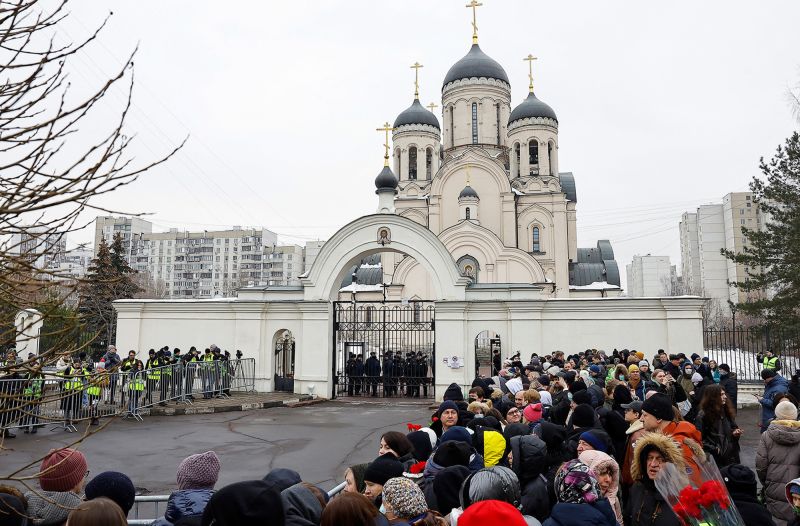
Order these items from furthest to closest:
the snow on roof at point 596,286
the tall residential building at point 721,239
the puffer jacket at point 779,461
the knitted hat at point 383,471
A: 1. the tall residential building at point 721,239
2. the snow on roof at point 596,286
3. the puffer jacket at point 779,461
4. the knitted hat at point 383,471

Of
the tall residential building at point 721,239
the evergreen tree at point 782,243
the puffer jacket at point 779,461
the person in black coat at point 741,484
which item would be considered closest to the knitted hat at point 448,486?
the person in black coat at point 741,484

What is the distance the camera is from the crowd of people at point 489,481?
283cm

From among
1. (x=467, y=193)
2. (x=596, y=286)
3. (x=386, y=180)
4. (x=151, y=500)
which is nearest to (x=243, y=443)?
(x=151, y=500)

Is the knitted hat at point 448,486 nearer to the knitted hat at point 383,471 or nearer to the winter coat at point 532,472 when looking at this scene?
the knitted hat at point 383,471

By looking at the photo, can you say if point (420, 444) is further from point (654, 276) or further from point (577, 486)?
point (654, 276)

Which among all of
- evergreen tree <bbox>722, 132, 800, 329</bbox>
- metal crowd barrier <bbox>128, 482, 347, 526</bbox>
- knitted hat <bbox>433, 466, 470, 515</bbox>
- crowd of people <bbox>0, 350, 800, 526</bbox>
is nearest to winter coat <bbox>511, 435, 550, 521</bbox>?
crowd of people <bbox>0, 350, 800, 526</bbox>

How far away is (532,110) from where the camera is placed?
41156 millimetres

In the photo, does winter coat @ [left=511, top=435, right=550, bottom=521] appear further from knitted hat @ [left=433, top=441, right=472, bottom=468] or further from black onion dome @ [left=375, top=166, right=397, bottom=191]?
black onion dome @ [left=375, top=166, right=397, bottom=191]

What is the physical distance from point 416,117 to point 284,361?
2901cm

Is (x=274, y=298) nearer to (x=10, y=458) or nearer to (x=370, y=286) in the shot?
(x=10, y=458)

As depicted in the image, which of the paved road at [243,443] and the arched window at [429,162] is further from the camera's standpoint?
the arched window at [429,162]

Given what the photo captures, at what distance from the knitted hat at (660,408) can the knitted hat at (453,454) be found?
1.77 m

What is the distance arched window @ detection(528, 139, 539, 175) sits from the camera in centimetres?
4144

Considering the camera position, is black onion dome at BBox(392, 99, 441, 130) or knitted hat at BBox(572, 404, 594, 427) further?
black onion dome at BBox(392, 99, 441, 130)
